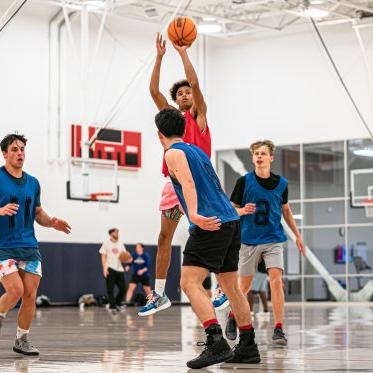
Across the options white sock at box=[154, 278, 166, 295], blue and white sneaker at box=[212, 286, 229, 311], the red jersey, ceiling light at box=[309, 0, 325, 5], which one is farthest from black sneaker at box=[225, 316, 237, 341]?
ceiling light at box=[309, 0, 325, 5]

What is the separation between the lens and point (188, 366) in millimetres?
7629

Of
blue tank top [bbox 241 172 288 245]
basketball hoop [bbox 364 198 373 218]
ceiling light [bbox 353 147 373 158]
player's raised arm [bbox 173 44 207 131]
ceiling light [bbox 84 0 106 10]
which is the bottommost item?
blue tank top [bbox 241 172 288 245]

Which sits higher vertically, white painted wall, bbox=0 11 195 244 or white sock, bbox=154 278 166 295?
white painted wall, bbox=0 11 195 244

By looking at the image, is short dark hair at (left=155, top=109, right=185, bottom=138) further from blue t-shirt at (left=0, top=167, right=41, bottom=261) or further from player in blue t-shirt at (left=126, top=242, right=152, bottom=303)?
player in blue t-shirt at (left=126, top=242, right=152, bottom=303)

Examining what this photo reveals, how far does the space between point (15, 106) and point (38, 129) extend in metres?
→ 1.07

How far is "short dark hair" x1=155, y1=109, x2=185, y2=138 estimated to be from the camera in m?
7.70

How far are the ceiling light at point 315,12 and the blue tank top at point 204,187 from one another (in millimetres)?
22812

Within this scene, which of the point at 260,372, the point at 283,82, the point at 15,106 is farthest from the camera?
the point at 283,82

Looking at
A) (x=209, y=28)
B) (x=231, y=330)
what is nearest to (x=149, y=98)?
(x=209, y=28)

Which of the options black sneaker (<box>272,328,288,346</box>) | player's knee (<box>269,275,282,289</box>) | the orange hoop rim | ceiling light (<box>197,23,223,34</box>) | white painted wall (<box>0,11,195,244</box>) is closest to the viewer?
black sneaker (<box>272,328,288,346</box>)

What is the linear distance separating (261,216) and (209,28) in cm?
2280

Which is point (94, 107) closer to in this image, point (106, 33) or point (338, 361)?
point (106, 33)

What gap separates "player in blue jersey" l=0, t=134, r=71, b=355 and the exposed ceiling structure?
19.4 metres

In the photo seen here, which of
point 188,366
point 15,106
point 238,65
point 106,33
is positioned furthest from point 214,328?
point 238,65
